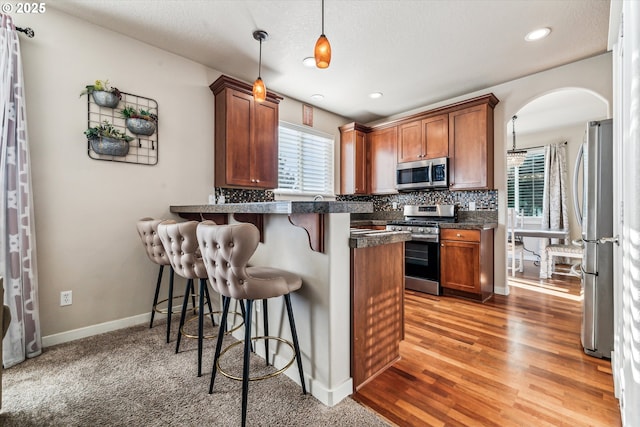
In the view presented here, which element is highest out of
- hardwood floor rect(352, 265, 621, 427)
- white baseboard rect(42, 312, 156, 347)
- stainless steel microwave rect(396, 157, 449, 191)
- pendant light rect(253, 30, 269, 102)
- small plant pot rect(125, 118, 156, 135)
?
pendant light rect(253, 30, 269, 102)

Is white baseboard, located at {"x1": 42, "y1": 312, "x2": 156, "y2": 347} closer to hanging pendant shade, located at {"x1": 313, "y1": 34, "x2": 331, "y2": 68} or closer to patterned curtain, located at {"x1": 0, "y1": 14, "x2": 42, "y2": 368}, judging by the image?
patterned curtain, located at {"x1": 0, "y1": 14, "x2": 42, "y2": 368}

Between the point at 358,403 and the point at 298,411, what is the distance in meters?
0.33

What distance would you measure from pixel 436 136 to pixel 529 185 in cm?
385

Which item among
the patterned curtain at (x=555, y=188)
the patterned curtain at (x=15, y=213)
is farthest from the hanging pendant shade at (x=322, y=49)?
the patterned curtain at (x=555, y=188)

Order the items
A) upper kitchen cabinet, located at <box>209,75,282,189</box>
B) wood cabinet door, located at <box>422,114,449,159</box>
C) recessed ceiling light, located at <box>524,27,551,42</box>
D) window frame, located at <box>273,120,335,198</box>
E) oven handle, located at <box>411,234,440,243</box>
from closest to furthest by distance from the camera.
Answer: recessed ceiling light, located at <box>524,27,551,42</box> < upper kitchen cabinet, located at <box>209,75,282,189</box> < oven handle, located at <box>411,234,440,243</box> < wood cabinet door, located at <box>422,114,449,159</box> < window frame, located at <box>273,120,335,198</box>

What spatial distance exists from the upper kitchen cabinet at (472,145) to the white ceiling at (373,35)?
34cm

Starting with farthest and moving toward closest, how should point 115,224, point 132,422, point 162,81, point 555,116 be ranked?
point 555,116
point 162,81
point 115,224
point 132,422

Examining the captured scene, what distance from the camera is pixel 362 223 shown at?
4516 mm

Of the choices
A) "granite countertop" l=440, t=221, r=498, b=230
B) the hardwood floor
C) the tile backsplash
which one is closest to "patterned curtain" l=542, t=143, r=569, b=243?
the tile backsplash

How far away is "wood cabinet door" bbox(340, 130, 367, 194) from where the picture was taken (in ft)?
15.8

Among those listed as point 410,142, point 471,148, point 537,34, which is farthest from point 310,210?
point 410,142

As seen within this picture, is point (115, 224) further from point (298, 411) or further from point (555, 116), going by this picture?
point (555, 116)

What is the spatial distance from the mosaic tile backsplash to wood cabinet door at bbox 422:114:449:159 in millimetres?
585

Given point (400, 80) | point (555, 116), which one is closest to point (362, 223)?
point (400, 80)
